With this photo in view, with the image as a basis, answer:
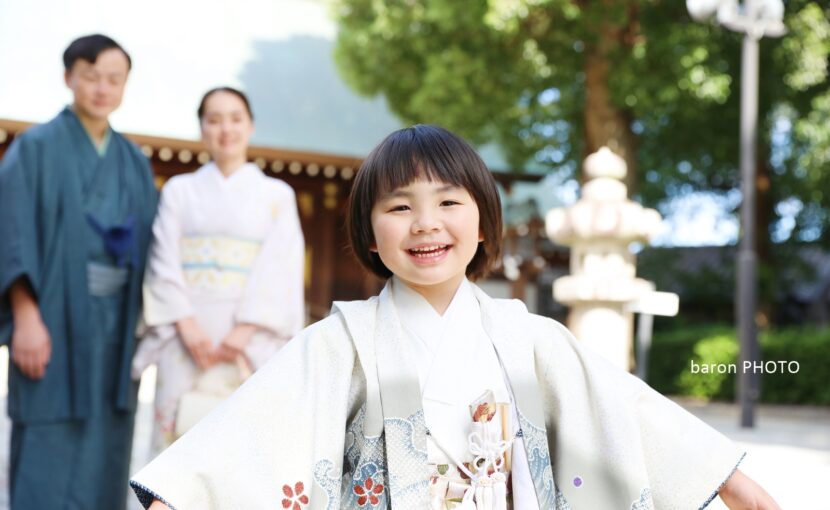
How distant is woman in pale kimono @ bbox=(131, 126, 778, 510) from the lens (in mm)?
1949

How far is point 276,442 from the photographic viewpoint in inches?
76.4

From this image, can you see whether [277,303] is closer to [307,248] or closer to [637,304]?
[637,304]

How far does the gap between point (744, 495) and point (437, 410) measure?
0.70 meters

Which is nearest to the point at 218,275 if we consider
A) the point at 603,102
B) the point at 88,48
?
the point at 88,48

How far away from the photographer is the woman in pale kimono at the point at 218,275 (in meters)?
3.62

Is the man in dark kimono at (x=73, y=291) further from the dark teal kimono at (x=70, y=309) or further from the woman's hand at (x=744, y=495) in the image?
the woman's hand at (x=744, y=495)

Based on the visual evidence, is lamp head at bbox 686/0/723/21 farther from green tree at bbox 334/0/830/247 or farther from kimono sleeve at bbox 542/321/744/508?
kimono sleeve at bbox 542/321/744/508

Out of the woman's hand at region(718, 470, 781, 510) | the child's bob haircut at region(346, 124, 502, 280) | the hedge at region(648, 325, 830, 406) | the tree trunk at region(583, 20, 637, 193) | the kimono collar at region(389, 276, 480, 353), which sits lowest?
the hedge at region(648, 325, 830, 406)

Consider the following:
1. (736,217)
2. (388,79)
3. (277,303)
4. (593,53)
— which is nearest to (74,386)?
(277,303)

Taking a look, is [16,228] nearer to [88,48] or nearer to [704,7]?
[88,48]

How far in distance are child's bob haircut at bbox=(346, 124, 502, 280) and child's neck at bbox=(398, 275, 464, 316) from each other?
5.7 inches

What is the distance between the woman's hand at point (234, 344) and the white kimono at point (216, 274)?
33 mm

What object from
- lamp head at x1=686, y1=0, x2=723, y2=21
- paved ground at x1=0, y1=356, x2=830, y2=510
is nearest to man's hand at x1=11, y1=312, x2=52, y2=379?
paved ground at x1=0, y1=356, x2=830, y2=510

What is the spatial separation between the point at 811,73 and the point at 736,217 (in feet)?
14.1
